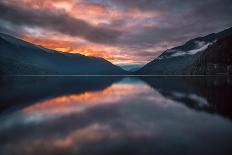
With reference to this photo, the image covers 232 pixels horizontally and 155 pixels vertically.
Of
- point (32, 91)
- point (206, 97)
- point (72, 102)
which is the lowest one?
point (32, 91)

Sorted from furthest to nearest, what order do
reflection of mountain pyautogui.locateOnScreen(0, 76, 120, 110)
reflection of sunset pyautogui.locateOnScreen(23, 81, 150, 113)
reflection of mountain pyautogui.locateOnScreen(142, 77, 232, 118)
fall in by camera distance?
reflection of mountain pyautogui.locateOnScreen(0, 76, 120, 110) < reflection of sunset pyautogui.locateOnScreen(23, 81, 150, 113) < reflection of mountain pyautogui.locateOnScreen(142, 77, 232, 118)

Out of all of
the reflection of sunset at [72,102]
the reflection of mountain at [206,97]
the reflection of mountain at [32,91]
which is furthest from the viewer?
the reflection of mountain at [32,91]

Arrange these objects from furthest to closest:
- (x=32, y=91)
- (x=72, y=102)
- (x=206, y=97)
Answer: (x=32, y=91)
(x=206, y=97)
(x=72, y=102)

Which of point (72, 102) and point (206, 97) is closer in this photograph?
point (72, 102)

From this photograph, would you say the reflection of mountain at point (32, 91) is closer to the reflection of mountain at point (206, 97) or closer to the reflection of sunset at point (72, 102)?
the reflection of sunset at point (72, 102)

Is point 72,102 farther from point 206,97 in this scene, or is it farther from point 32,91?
point 32,91

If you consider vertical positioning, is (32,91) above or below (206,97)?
below

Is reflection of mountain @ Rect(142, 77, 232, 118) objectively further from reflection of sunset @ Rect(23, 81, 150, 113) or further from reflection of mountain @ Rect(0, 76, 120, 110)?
reflection of mountain @ Rect(0, 76, 120, 110)

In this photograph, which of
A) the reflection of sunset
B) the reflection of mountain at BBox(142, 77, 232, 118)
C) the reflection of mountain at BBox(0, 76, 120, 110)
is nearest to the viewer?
the reflection of mountain at BBox(142, 77, 232, 118)

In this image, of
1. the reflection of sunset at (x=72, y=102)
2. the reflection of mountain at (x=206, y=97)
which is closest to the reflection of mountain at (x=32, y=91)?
the reflection of sunset at (x=72, y=102)

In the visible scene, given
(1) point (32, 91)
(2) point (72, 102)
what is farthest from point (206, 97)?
(1) point (32, 91)

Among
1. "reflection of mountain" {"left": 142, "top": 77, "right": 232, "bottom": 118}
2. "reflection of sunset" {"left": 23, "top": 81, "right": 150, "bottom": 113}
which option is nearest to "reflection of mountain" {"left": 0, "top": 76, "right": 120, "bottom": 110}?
"reflection of sunset" {"left": 23, "top": 81, "right": 150, "bottom": 113}

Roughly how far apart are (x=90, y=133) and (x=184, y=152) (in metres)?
6.17

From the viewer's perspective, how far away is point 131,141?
38.9 feet
